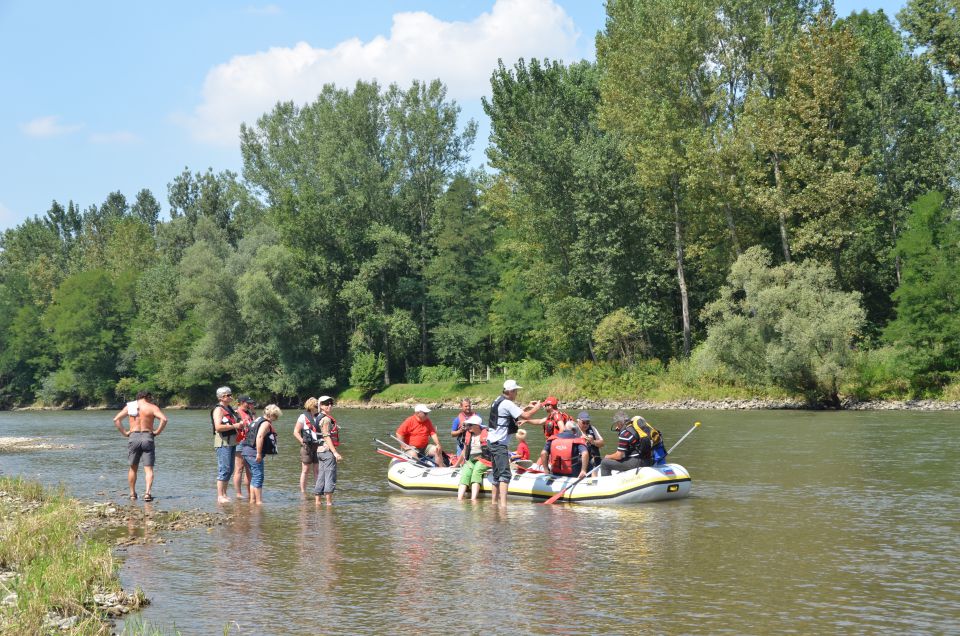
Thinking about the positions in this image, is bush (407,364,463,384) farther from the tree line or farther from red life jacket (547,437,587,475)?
red life jacket (547,437,587,475)

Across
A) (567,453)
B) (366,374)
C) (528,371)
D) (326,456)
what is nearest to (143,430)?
(326,456)

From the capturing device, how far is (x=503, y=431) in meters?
15.6

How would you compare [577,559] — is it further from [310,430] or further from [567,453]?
[310,430]

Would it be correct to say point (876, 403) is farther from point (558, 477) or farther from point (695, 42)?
point (558, 477)

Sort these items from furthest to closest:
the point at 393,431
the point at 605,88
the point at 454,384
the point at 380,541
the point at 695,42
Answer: the point at 454,384 < the point at 605,88 < the point at 695,42 < the point at 393,431 < the point at 380,541

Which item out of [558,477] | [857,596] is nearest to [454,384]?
[558,477]

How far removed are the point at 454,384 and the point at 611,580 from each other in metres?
50.7

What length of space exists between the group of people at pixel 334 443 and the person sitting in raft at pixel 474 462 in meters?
0.02

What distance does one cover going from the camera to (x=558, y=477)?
16.7m

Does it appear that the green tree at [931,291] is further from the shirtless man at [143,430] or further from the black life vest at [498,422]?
the shirtless man at [143,430]

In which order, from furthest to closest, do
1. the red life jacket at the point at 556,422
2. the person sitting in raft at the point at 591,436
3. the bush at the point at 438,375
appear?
the bush at the point at 438,375, the red life jacket at the point at 556,422, the person sitting in raft at the point at 591,436

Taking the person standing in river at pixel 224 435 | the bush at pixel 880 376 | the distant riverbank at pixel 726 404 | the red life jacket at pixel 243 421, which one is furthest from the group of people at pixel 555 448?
the bush at pixel 880 376

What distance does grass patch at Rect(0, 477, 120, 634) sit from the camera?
313 inches

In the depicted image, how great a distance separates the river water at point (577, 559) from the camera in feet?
28.7
